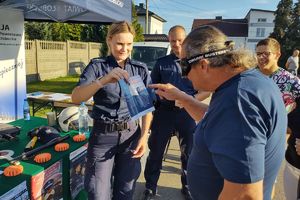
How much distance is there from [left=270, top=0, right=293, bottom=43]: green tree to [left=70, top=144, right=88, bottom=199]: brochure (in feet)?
101

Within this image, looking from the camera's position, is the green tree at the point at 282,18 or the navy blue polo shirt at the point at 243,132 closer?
the navy blue polo shirt at the point at 243,132

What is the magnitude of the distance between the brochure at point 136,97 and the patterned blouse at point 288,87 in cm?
130

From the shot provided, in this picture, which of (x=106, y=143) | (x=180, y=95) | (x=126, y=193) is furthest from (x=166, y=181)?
(x=180, y=95)

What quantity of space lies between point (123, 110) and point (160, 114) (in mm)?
1115

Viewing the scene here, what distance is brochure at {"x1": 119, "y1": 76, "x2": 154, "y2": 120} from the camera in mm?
2109

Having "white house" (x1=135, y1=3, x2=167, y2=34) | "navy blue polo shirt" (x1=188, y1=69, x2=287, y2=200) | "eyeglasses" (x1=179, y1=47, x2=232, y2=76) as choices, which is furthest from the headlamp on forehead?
"white house" (x1=135, y1=3, x2=167, y2=34)

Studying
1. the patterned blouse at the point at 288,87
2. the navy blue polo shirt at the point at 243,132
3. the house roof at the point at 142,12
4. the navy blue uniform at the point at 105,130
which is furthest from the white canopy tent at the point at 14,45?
the house roof at the point at 142,12

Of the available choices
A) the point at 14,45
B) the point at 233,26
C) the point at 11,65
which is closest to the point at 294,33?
the point at 233,26

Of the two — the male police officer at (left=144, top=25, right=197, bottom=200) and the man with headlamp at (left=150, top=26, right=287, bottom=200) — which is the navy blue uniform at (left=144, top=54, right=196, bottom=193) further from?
the man with headlamp at (left=150, top=26, right=287, bottom=200)

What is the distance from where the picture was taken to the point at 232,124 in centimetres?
108

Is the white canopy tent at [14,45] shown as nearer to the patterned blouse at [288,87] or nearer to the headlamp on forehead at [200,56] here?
the patterned blouse at [288,87]

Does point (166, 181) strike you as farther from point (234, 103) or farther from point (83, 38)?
point (83, 38)

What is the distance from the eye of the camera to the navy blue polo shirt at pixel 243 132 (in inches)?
41.4

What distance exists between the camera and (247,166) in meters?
1.04
